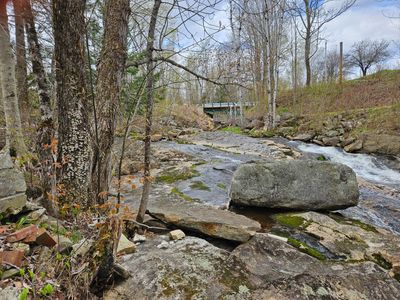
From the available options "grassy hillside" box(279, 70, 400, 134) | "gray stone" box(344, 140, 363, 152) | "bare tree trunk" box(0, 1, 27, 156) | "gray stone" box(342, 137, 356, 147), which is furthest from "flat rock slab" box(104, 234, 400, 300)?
"grassy hillside" box(279, 70, 400, 134)

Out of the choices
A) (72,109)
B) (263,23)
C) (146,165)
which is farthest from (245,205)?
(263,23)

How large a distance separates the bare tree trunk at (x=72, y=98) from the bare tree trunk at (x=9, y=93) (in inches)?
94.7

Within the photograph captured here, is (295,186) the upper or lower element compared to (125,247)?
upper

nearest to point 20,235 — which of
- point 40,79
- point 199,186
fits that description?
point 40,79

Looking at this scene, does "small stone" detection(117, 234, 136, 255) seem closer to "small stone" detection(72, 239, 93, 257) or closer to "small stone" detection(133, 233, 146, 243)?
"small stone" detection(133, 233, 146, 243)

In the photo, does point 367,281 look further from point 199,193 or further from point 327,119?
point 327,119

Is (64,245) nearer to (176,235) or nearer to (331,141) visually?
(176,235)

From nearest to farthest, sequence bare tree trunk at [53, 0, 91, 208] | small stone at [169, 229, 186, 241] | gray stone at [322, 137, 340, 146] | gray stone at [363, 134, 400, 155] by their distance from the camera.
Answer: bare tree trunk at [53, 0, 91, 208] → small stone at [169, 229, 186, 241] → gray stone at [363, 134, 400, 155] → gray stone at [322, 137, 340, 146]

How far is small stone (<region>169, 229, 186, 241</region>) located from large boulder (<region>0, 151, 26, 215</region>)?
145cm

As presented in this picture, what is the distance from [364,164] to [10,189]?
29.1 ft

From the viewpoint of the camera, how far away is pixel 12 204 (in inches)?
80.0

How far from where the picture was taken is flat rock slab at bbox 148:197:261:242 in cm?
272

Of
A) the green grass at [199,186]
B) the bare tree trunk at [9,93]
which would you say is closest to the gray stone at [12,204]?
the bare tree trunk at [9,93]

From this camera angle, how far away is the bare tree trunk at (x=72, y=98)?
241cm
